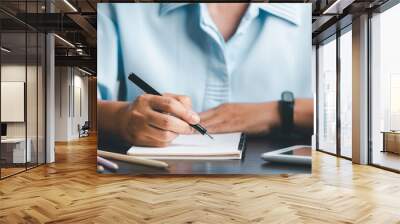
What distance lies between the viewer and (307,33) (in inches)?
225

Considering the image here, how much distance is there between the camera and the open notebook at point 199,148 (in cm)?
566

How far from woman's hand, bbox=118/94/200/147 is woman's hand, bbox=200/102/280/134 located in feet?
0.76

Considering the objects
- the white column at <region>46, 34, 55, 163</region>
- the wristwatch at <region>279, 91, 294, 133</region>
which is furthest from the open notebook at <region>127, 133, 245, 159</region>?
the white column at <region>46, 34, 55, 163</region>

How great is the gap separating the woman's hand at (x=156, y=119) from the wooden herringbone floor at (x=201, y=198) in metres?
0.64

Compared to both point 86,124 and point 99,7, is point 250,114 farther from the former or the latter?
point 86,124

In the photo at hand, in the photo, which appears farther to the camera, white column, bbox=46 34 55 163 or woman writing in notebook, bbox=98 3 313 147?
white column, bbox=46 34 55 163

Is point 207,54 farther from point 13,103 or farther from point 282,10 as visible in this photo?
point 13,103

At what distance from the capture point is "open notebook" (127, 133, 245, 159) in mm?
5656

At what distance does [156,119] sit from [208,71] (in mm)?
1075

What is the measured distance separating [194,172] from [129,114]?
132 cm

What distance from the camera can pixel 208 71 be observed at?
576cm

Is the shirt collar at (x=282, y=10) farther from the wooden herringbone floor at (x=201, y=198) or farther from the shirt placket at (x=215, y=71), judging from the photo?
the wooden herringbone floor at (x=201, y=198)

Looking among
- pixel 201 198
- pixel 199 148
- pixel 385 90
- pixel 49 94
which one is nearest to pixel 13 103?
pixel 49 94

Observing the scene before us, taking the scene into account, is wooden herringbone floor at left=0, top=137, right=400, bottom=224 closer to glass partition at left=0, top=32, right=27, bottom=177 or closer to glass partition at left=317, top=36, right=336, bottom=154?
glass partition at left=0, top=32, right=27, bottom=177
